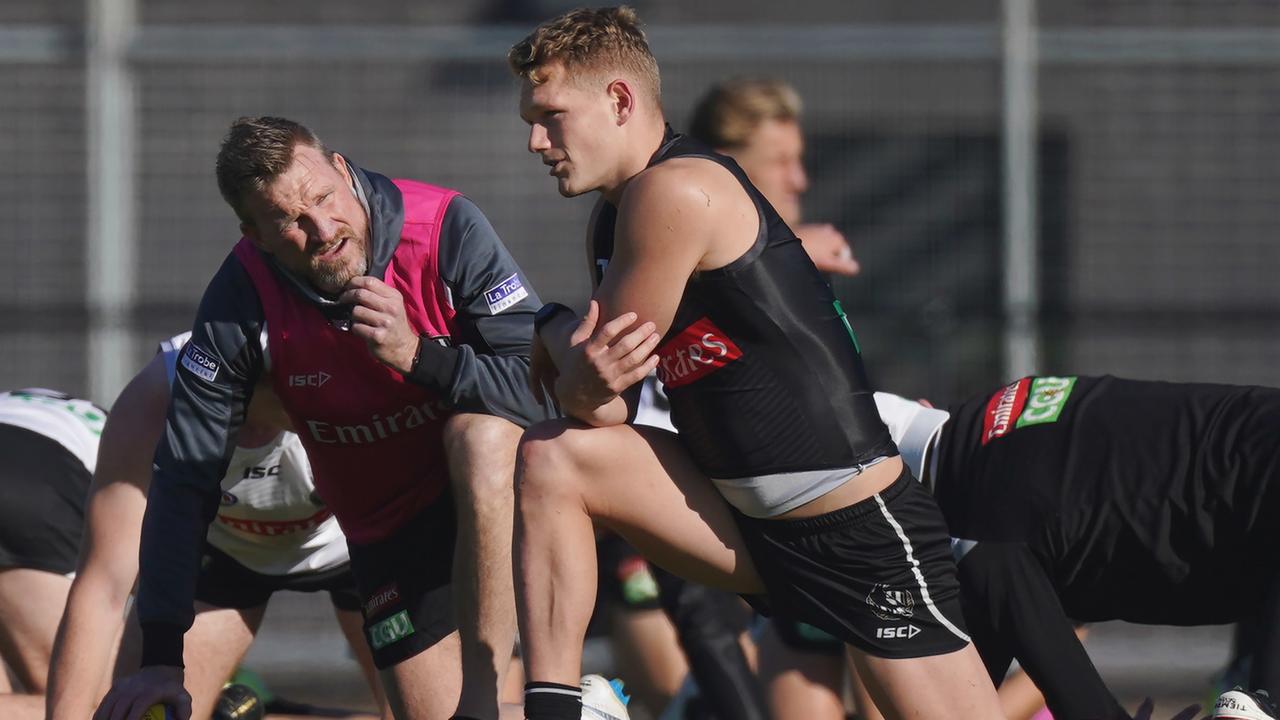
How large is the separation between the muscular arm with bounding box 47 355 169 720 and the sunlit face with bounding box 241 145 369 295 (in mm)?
803

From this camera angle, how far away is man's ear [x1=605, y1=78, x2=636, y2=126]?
3416mm

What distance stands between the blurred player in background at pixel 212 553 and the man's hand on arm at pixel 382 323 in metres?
0.69

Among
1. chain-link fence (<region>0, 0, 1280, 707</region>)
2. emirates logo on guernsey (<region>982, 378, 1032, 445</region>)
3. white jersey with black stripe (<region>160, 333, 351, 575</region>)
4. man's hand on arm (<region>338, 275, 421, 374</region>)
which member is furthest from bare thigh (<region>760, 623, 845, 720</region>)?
chain-link fence (<region>0, 0, 1280, 707</region>)

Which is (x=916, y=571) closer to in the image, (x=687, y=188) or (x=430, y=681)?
(x=687, y=188)

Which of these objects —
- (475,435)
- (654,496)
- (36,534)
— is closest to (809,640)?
(654,496)

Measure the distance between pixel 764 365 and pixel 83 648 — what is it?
1814 millimetres

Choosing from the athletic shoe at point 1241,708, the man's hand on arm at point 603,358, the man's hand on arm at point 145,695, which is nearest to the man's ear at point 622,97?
the man's hand on arm at point 603,358

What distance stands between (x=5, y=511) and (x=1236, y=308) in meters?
5.25

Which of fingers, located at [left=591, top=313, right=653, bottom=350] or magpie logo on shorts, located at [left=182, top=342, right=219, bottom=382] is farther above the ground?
fingers, located at [left=591, top=313, right=653, bottom=350]

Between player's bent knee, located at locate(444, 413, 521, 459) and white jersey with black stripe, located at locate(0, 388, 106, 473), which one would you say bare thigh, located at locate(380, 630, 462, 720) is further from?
white jersey with black stripe, located at locate(0, 388, 106, 473)

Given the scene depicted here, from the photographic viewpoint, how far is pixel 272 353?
12.0 feet

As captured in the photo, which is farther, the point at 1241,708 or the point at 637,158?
the point at 637,158

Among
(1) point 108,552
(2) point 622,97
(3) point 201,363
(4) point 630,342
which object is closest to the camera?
(4) point 630,342

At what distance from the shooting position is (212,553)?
15.5 ft
